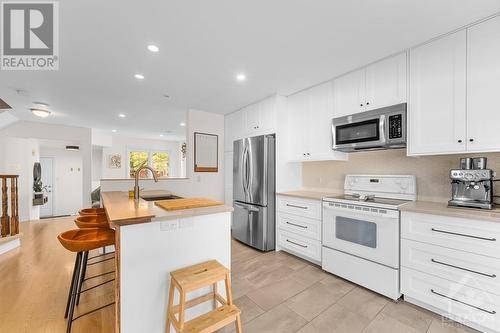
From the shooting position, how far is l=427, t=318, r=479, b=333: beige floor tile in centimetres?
158

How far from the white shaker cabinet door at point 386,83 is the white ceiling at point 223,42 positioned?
0.13 m

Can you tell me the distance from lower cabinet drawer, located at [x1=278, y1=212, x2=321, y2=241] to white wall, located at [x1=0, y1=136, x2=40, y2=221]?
20.8 feet

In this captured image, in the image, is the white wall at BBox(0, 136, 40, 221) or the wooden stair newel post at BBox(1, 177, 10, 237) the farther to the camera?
the white wall at BBox(0, 136, 40, 221)

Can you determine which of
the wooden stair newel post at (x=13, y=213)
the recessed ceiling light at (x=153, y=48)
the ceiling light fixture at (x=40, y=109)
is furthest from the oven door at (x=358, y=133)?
the wooden stair newel post at (x=13, y=213)

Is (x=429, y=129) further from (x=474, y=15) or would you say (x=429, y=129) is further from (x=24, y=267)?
(x=24, y=267)

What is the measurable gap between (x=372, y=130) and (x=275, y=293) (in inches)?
80.5

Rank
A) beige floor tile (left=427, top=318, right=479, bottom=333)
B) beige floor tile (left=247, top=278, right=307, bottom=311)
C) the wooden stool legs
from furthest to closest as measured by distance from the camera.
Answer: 1. beige floor tile (left=247, top=278, right=307, bottom=311)
2. beige floor tile (left=427, top=318, right=479, bottom=333)
3. the wooden stool legs

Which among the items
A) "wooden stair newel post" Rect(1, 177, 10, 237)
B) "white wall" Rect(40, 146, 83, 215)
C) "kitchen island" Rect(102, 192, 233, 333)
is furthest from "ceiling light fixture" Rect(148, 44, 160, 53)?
"white wall" Rect(40, 146, 83, 215)

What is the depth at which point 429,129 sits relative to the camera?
6.38 feet

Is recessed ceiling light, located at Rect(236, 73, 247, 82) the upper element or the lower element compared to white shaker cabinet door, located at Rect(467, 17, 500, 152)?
upper

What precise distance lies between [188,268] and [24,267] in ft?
9.19

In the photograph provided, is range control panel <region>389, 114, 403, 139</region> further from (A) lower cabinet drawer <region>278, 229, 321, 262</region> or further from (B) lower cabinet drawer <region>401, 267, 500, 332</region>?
(A) lower cabinet drawer <region>278, 229, 321, 262</region>

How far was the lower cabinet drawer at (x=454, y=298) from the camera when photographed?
149 cm

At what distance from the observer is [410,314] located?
5.79 ft
